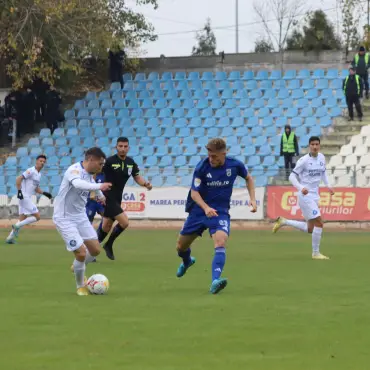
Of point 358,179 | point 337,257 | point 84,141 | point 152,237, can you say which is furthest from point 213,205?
point 84,141

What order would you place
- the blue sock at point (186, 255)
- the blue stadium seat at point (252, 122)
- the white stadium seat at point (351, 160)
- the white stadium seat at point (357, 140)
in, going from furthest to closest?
the blue stadium seat at point (252, 122)
the white stadium seat at point (357, 140)
the white stadium seat at point (351, 160)
the blue sock at point (186, 255)

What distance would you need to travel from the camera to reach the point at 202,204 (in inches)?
488

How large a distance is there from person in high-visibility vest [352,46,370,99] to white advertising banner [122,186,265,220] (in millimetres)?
8706

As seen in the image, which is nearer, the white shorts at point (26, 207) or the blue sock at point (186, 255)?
the blue sock at point (186, 255)

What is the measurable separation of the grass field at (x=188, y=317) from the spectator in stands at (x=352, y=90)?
57.1 feet

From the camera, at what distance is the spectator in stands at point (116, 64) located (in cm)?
4106

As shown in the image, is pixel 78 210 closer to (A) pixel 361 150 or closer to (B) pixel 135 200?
(B) pixel 135 200

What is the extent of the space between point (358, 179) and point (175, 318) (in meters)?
20.1

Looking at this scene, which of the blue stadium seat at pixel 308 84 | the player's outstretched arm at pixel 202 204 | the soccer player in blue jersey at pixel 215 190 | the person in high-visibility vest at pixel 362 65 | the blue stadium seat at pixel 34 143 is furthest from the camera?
the blue stadium seat at pixel 34 143

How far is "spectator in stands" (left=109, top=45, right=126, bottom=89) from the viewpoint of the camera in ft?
135

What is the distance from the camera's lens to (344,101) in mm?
37031

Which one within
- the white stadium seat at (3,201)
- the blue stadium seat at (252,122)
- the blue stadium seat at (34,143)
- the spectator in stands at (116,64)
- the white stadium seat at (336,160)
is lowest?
the white stadium seat at (3,201)

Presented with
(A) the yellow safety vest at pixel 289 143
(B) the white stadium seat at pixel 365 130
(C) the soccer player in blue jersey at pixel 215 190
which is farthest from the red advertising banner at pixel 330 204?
(C) the soccer player in blue jersey at pixel 215 190

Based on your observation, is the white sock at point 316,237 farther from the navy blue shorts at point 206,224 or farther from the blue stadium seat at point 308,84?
the blue stadium seat at point 308,84
